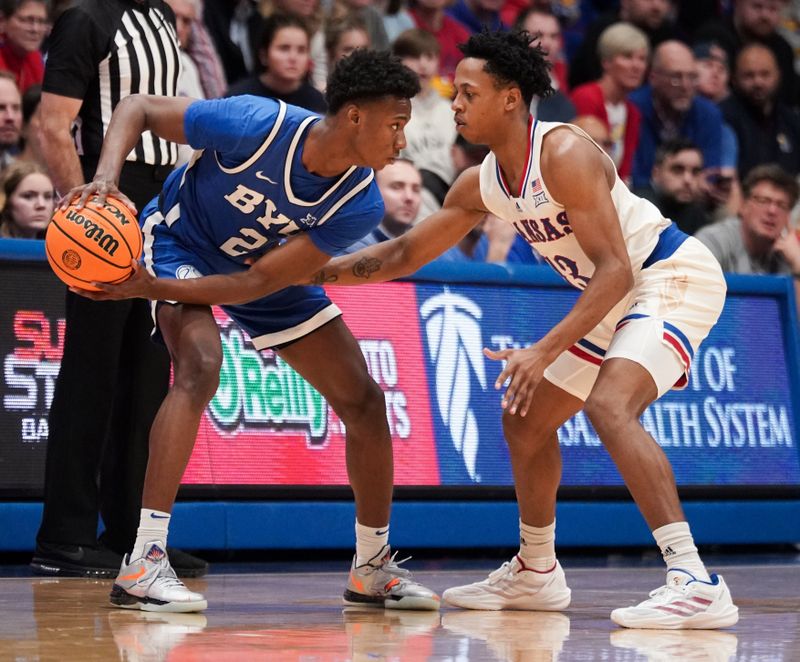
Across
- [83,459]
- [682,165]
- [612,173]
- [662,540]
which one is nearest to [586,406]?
[662,540]

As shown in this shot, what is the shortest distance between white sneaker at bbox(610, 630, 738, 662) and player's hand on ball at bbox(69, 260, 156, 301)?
1.89 meters

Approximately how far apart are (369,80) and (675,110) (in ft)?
23.1

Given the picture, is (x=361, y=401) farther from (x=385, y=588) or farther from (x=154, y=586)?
(x=154, y=586)

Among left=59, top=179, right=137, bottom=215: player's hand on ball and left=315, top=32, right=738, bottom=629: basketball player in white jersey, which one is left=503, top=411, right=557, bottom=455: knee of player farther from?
left=59, top=179, right=137, bottom=215: player's hand on ball

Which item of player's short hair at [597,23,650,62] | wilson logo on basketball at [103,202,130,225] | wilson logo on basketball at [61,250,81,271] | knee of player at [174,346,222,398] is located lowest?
knee of player at [174,346,222,398]

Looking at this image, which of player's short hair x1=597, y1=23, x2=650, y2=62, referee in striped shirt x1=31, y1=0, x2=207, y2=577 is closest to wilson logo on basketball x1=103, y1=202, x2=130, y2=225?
referee in striped shirt x1=31, y1=0, x2=207, y2=577

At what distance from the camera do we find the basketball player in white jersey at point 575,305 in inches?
196

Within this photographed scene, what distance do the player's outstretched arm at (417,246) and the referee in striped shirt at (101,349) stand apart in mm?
1028

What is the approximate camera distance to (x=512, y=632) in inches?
Result: 189

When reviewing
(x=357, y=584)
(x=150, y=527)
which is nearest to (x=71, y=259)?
(x=150, y=527)

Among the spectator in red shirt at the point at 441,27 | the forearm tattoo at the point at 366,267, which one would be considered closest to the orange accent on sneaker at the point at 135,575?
the forearm tattoo at the point at 366,267

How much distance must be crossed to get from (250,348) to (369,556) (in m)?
1.88

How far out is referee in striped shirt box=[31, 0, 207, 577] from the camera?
20.0ft

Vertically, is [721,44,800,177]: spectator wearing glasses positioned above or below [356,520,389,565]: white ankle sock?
above
